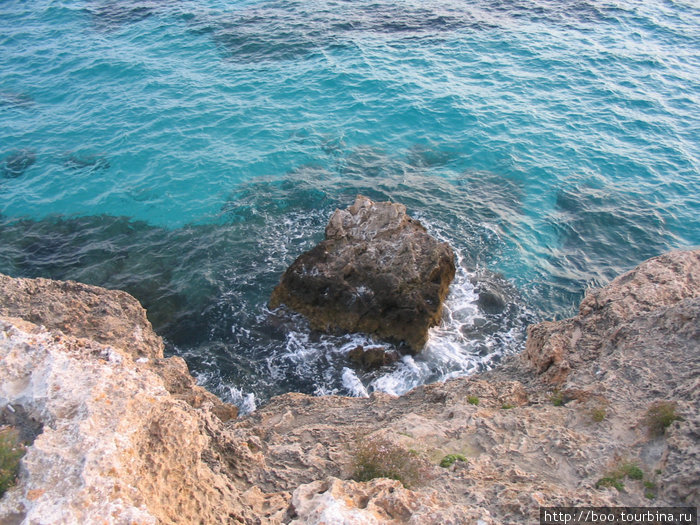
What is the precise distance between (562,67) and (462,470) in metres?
30.7

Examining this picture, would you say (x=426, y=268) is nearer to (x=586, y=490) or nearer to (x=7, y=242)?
(x=586, y=490)

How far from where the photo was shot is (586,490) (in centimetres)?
784

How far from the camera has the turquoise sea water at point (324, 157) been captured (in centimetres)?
1739

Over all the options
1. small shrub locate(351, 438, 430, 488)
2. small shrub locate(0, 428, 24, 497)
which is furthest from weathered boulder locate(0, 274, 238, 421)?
small shrub locate(0, 428, 24, 497)

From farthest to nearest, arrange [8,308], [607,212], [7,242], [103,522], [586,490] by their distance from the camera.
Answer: [607,212]
[7,242]
[8,308]
[586,490]
[103,522]

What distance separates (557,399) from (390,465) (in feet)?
14.8

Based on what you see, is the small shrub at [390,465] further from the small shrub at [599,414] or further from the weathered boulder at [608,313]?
the weathered boulder at [608,313]

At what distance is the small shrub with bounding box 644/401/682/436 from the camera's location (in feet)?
28.1

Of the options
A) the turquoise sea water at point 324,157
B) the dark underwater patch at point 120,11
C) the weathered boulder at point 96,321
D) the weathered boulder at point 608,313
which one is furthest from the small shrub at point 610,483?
the dark underwater patch at point 120,11

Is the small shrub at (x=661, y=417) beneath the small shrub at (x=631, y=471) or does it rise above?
above

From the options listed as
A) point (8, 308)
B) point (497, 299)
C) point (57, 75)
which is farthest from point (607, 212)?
point (57, 75)

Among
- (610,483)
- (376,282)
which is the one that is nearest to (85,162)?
(376,282)

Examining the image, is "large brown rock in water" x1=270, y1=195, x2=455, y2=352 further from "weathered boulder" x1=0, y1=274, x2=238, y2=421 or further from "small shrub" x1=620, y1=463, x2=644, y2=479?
"small shrub" x1=620, y1=463, x2=644, y2=479

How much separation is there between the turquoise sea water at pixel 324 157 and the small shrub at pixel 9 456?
807 centimetres
